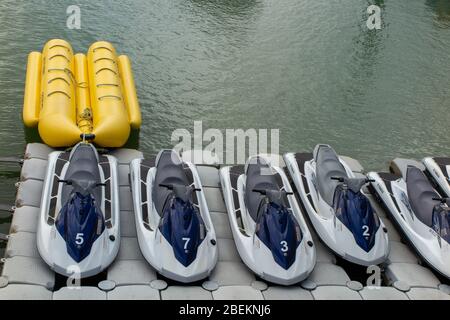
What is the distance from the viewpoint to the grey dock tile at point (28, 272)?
268 inches

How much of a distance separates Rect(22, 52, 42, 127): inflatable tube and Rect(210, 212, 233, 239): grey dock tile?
3.51 meters

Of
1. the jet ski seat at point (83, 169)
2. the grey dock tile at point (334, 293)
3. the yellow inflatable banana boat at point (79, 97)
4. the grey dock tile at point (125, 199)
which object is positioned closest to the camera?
the grey dock tile at point (334, 293)

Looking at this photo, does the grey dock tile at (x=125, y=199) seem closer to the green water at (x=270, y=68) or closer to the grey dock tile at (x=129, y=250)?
the grey dock tile at (x=129, y=250)

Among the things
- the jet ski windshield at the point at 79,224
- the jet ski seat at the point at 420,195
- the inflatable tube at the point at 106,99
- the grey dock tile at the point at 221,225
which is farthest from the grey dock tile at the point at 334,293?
the inflatable tube at the point at 106,99

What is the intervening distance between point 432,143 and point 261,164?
492cm

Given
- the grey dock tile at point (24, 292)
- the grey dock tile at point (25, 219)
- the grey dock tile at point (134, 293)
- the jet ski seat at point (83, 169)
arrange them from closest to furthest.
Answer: the grey dock tile at point (24, 292) < the grey dock tile at point (134, 293) < the grey dock tile at point (25, 219) < the jet ski seat at point (83, 169)

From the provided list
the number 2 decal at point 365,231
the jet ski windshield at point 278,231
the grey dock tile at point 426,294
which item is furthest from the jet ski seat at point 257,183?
the grey dock tile at point 426,294

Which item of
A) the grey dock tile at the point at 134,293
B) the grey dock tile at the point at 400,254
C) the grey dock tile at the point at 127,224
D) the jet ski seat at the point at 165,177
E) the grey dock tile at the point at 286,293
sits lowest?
the grey dock tile at the point at 286,293

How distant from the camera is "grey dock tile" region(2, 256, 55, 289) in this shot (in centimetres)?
682

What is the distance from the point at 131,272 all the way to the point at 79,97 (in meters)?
4.40

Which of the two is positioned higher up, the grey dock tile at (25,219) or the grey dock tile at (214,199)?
the grey dock tile at (214,199)

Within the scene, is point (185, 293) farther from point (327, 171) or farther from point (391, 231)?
point (391, 231)

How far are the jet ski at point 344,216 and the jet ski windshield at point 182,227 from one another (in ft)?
5.88

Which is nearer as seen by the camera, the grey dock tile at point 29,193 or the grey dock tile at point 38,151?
the grey dock tile at point 29,193
